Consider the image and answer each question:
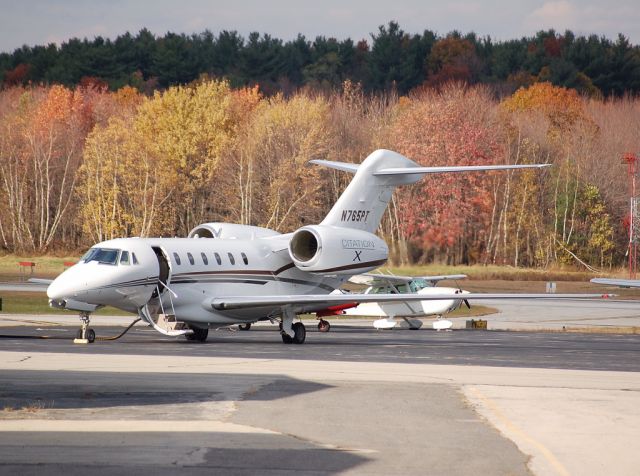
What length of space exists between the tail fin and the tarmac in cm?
552

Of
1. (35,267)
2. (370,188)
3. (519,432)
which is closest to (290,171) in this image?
(35,267)

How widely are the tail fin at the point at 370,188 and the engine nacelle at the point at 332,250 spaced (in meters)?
1.28

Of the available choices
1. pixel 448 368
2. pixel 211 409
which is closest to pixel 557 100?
pixel 448 368

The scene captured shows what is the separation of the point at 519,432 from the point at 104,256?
17040mm

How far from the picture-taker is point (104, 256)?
30031 millimetres

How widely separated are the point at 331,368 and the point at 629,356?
347 inches

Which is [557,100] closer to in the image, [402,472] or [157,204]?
[157,204]

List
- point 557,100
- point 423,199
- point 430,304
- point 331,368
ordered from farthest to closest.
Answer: point 557,100, point 423,199, point 430,304, point 331,368

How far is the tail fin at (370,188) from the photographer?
35.7 metres

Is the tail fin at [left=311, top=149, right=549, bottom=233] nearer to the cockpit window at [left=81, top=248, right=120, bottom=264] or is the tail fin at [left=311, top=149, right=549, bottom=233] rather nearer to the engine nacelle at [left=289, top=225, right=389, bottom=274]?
the engine nacelle at [left=289, top=225, right=389, bottom=274]

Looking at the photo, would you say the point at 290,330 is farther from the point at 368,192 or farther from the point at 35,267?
the point at 35,267

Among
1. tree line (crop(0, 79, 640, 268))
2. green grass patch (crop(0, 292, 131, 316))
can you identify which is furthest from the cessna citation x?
tree line (crop(0, 79, 640, 268))

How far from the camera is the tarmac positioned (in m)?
12.6

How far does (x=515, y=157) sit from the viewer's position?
309ft
